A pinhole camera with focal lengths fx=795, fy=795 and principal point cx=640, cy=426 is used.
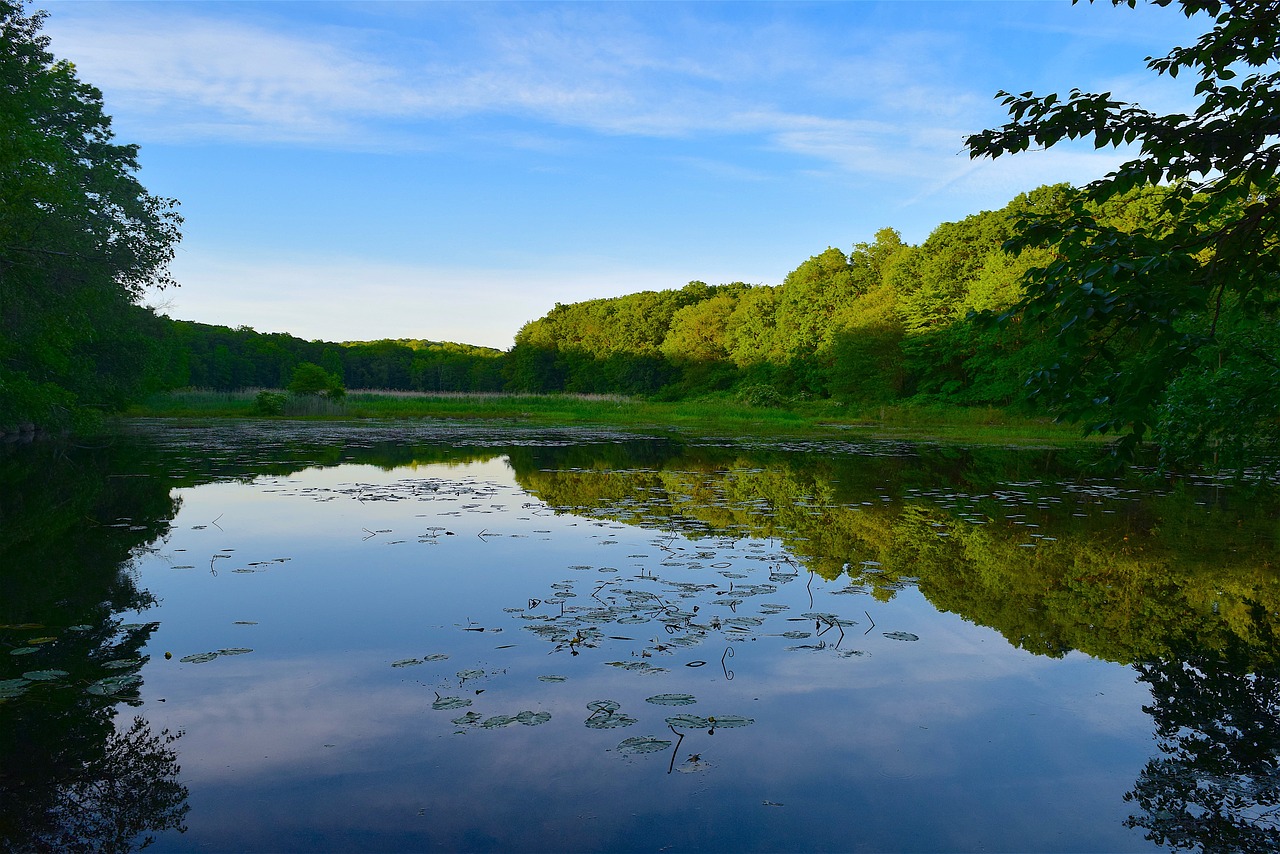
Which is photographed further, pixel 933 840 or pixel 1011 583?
pixel 1011 583

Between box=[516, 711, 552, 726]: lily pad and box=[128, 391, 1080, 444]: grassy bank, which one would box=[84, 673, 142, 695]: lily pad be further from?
box=[128, 391, 1080, 444]: grassy bank

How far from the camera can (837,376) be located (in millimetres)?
53625

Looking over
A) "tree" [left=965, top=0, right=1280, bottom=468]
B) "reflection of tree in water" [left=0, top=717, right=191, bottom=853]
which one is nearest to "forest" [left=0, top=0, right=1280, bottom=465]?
"tree" [left=965, top=0, right=1280, bottom=468]

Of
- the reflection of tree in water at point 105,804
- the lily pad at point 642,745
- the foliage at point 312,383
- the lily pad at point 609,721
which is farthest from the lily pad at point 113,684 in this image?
the foliage at point 312,383

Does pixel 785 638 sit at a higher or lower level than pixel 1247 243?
lower

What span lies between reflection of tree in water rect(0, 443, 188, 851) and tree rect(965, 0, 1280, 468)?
5.06 m

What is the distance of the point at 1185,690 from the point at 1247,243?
284 cm

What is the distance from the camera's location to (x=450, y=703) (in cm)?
480

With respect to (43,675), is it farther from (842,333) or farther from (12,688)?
(842,333)

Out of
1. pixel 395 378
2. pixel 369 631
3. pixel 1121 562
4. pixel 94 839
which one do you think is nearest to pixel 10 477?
pixel 369 631

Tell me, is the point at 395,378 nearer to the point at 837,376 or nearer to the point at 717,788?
the point at 837,376

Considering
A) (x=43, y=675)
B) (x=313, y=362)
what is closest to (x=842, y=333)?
Result: (x=43, y=675)

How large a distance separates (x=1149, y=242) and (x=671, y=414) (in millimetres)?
47798

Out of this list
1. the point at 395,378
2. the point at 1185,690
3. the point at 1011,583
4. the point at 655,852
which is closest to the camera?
the point at 655,852
